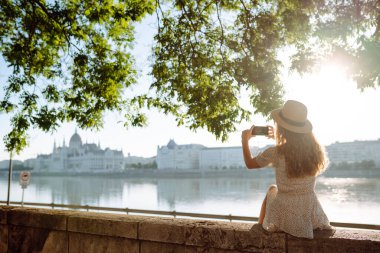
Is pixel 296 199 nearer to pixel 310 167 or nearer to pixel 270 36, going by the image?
pixel 310 167

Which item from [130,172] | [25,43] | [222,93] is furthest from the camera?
[130,172]

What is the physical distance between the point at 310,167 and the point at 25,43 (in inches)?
268

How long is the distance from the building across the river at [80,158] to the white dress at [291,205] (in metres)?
123

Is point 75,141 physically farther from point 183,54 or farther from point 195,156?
point 183,54

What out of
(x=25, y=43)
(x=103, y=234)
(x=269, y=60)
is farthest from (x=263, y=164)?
(x=25, y=43)

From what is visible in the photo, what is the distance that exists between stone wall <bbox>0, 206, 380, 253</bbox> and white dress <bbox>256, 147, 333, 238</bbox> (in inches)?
2.9

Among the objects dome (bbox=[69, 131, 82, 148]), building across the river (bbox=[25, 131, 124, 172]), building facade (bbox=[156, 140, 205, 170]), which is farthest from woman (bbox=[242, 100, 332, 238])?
dome (bbox=[69, 131, 82, 148])

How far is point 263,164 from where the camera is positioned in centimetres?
251

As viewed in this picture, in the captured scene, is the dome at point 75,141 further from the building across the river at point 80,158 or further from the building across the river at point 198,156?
the building across the river at point 198,156

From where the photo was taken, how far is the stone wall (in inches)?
93.8

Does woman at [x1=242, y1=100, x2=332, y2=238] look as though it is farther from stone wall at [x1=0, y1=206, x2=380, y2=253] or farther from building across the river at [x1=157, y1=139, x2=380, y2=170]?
building across the river at [x1=157, y1=139, x2=380, y2=170]

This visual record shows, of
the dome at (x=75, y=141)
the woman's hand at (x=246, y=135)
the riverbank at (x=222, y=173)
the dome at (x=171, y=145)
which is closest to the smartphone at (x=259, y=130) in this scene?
the woman's hand at (x=246, y=135)

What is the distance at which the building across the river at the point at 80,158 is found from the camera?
129m

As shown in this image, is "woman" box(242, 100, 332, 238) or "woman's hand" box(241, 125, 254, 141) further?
"woman's hand" box(241, 125, 254, 141)
